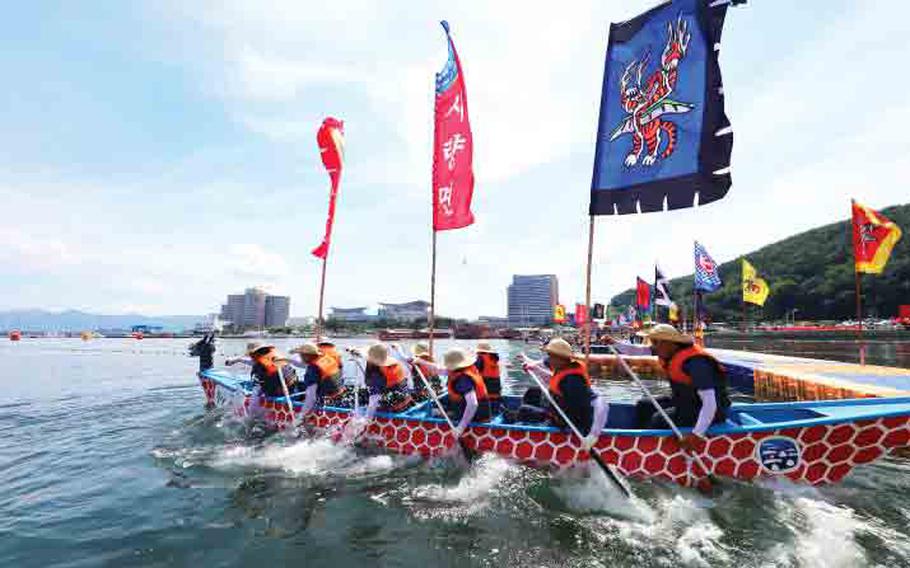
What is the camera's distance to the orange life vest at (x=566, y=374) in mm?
6918

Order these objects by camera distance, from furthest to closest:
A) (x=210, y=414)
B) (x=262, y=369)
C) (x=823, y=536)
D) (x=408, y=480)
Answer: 1. (x=210, y=414)
2. (x=262, y=369)
3. (x=408, y=480)
4. (x=823, y=536)

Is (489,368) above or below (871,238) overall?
below

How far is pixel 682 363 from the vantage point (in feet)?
21.0

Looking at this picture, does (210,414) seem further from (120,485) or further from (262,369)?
(120,485)

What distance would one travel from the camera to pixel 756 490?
6145 millimetres

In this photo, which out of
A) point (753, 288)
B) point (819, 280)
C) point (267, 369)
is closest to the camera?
point (267, 369)

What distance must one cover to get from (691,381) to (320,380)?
745 centimetres

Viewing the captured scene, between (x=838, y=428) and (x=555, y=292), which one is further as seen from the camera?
(x=555, y=292)

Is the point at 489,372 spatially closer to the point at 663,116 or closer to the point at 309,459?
the point at 309,459

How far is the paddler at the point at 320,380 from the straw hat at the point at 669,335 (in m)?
7.02

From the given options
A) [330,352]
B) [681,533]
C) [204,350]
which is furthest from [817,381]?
[204,350]

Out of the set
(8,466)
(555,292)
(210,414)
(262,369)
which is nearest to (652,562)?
(262,369)

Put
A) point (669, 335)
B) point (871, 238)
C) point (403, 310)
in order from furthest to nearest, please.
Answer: point (403, 310), point (871, 238), point (669, 335)

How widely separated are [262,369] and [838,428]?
1121 cm
